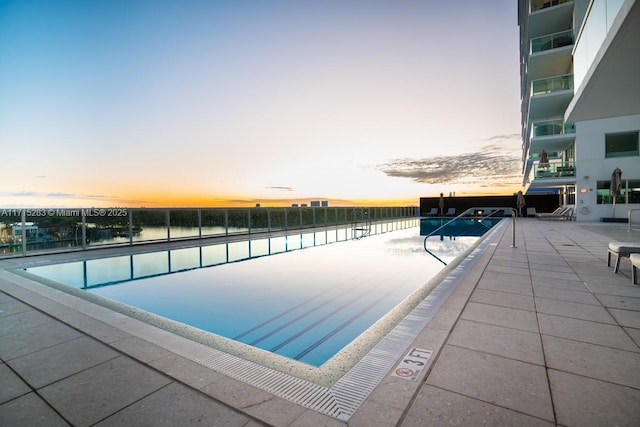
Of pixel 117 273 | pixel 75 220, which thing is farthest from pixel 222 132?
pixel 117 273

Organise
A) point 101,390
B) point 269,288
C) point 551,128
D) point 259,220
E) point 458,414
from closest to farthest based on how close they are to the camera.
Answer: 1. point 458,414
2. point 101,390
3. point 269,288
4. point 259,220
5. point 551,128

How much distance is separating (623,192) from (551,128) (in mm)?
4424

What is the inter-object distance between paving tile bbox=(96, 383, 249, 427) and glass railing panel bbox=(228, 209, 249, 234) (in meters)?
8.38

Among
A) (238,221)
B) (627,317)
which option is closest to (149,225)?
(238,221)

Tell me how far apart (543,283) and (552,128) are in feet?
54.6

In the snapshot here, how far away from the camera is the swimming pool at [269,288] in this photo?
9.65 ft

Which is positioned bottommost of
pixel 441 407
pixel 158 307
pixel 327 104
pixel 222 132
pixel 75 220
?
pixel 158 307

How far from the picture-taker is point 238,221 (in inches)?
391

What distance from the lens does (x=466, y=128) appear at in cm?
1647

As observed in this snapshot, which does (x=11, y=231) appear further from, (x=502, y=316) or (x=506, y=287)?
(x=506, y=287)

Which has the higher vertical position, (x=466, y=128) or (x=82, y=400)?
(x=466, y=128)

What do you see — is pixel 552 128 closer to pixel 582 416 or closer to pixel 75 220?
pixel 582 416

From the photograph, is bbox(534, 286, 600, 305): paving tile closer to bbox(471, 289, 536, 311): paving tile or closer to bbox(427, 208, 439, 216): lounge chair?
bbox(471, 289, 536, 311): paving tile

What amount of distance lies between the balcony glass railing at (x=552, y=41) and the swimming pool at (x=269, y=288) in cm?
1624
